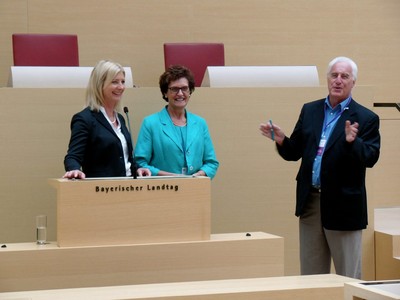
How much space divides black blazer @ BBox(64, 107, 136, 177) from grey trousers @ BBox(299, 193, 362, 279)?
0.87 m

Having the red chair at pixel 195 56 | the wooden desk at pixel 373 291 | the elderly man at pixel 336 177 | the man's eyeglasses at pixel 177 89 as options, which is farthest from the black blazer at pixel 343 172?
the red chair at pixel 195 56

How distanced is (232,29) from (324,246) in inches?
115

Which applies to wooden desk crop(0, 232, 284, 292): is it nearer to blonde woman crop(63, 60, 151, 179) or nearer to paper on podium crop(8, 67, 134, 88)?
blonde woman crop(63, 60, 151, 179)

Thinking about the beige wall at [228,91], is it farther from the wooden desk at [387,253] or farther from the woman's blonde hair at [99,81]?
the woman's blonde hair at [99,81]

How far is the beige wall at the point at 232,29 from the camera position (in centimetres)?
585

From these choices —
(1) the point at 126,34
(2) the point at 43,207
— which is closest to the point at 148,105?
(2) the point at 43,207

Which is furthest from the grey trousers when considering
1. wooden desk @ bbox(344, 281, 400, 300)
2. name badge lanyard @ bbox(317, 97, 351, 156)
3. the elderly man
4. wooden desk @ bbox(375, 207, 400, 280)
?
wooden desk @ bbox(344, 281, 400, 300)

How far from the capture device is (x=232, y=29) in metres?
6.16

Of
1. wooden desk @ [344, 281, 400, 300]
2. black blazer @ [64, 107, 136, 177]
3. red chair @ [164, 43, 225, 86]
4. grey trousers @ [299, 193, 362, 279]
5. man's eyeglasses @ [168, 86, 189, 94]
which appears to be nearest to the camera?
wooden desk @ [344, 281, 400, 300]

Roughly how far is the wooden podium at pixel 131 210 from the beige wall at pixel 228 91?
0.95 meters

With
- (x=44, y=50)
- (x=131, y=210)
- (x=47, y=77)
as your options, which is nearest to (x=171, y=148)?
(x=131, y=210)

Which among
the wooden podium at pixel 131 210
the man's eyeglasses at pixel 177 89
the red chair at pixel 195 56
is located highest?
the red chair at pixel 195 56

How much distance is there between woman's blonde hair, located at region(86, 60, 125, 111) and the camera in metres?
3.47

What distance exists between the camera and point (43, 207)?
4.16m
